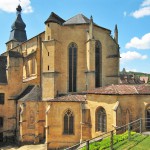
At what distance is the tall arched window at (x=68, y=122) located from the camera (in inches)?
993

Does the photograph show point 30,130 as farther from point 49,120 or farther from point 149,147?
point 149,147

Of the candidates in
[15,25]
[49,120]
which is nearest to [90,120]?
[49,120]

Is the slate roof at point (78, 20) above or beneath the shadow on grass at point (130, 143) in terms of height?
above

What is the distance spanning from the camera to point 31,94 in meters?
29.8

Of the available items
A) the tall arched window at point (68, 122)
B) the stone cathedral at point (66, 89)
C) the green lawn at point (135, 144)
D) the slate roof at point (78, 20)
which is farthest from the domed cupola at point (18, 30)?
the green lawn at point (135, 144)

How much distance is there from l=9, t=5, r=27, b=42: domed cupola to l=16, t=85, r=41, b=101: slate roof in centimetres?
3121

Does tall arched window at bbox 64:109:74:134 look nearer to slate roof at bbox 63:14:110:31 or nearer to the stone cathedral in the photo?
the stone cathedral

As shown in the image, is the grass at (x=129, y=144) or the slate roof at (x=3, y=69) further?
the slate roof at (x=3, y=69)

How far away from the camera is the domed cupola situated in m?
60.6

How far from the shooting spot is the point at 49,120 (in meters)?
25.2

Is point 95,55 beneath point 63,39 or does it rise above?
beneath

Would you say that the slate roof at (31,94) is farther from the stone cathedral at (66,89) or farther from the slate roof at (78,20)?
the slate roof at (78,20)

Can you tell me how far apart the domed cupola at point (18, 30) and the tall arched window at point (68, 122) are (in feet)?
132

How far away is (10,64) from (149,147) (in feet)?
80.6
